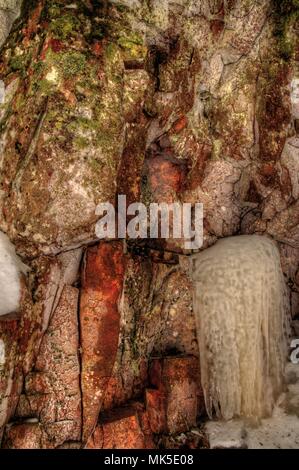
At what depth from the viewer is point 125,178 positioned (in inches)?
138

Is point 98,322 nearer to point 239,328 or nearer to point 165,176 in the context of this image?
point 239,328

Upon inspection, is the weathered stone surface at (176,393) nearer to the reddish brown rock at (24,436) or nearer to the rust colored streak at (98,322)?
the rust colored streak at (98,322)

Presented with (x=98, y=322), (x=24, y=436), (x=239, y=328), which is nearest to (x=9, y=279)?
(x=98, y=322)

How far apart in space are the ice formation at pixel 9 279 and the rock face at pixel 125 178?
7 cm

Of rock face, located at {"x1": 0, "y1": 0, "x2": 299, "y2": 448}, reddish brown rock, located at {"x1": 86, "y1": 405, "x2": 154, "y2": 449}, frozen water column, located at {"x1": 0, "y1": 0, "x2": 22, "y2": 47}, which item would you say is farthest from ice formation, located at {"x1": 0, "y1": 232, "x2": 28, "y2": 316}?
frozen water column, located at {"x1": 0, "y1": 0, "x2": 22, "y2": 47}

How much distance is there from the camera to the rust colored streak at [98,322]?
340cm

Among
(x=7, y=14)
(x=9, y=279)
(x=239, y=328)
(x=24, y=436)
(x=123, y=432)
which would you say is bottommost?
(x=123, y=432)

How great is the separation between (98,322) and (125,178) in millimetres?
1233

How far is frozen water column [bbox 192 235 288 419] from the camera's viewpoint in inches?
154

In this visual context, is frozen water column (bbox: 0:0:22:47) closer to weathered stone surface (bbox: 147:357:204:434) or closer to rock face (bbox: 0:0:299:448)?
rock face (bbox: 0:0:299:448)

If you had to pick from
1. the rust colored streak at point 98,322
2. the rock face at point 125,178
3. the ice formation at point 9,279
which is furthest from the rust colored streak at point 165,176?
the ice formation at point 9,279

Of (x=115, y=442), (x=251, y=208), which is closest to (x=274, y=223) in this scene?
(x=251, y=208)

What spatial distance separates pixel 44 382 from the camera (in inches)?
129

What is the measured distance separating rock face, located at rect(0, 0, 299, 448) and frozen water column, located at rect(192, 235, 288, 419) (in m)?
0.23
